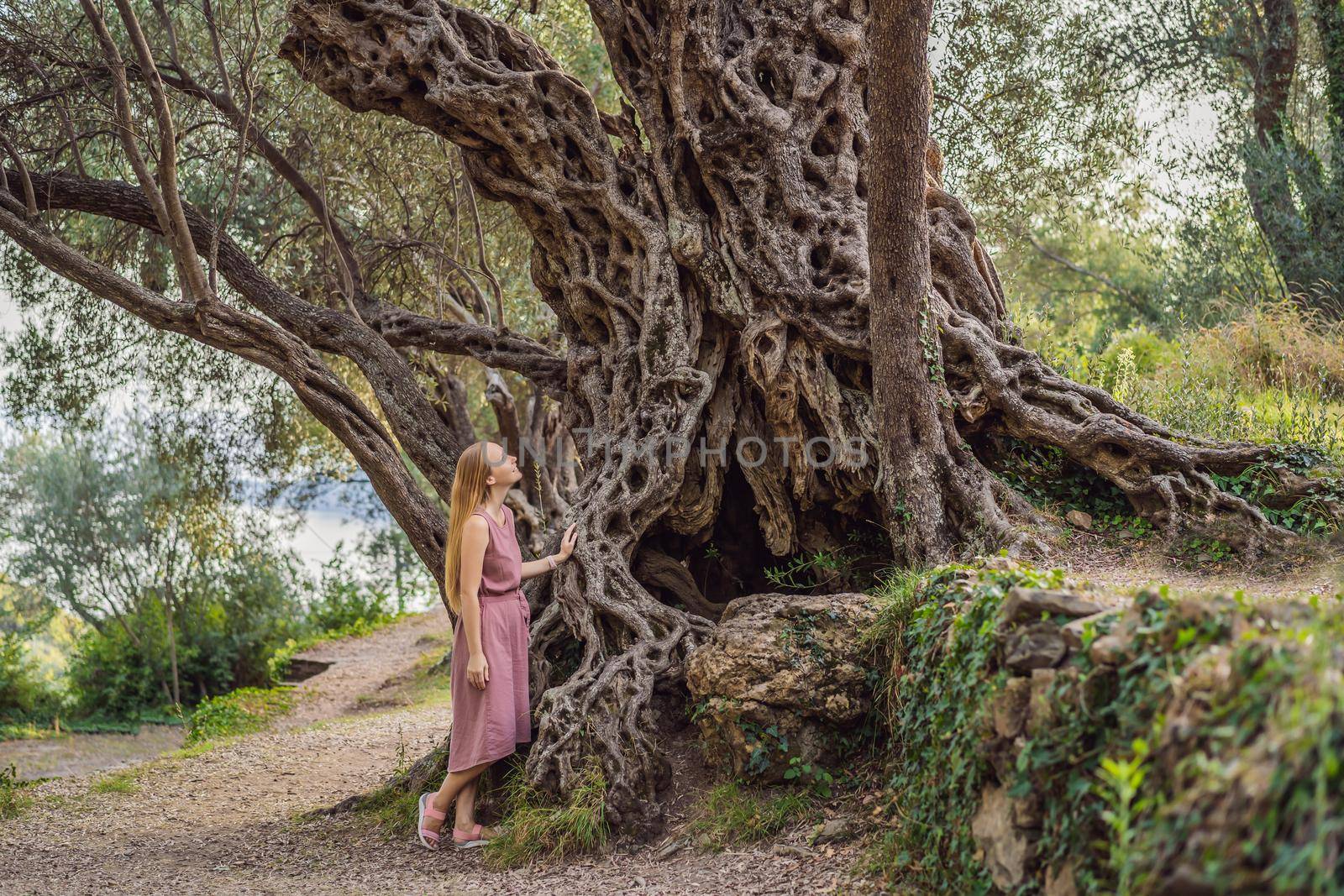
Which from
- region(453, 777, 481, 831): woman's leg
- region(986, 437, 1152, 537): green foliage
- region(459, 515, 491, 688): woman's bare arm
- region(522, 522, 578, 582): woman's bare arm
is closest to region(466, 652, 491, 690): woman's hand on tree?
region(459, 515, 491, 688): woman's bare arm

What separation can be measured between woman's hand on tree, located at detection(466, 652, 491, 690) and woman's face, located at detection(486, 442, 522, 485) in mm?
1066

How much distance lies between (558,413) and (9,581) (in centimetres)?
1214

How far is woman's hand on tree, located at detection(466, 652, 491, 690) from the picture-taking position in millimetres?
5887

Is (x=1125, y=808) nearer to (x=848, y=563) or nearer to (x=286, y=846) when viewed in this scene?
(x=848, y=563)

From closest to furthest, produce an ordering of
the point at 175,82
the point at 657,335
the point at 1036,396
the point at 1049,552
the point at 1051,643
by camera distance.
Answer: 1. the point at 1051,643
2. the point at 1049,552
3. the point at 1036,396
4. the point at 657,335
5. the point at 175,82

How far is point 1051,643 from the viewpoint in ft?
11.6

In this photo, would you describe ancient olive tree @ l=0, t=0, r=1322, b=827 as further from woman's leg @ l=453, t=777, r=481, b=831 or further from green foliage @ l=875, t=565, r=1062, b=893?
green foliage @ l=875, t=565, r=1062, b=893

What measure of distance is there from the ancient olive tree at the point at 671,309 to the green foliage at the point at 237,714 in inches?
230

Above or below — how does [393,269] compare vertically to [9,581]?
above

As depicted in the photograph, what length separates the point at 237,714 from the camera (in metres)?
12.9

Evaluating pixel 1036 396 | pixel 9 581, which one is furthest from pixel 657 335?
pixel 9 581

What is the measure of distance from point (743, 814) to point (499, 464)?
8.18 feet

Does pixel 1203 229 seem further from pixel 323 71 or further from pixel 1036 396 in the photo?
pixel 323 71

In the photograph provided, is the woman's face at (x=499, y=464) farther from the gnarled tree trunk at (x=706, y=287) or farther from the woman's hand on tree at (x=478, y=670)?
the woman's hand on tree at (x=478, y=670)
